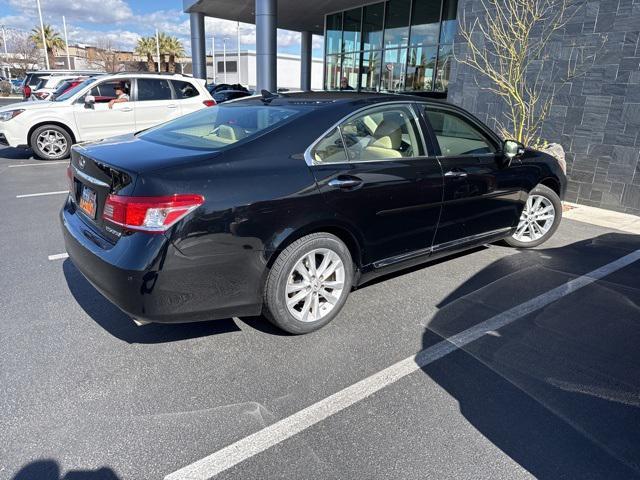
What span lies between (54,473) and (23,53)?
65453 millimetres

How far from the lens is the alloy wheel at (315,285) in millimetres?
3146

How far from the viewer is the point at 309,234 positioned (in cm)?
313

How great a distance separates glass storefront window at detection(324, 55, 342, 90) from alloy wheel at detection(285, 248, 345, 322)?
61.9 feet

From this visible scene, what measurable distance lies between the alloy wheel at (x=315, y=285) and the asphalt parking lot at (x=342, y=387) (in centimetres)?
18

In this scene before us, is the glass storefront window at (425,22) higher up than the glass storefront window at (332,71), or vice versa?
the glass storefront window at (425,22)

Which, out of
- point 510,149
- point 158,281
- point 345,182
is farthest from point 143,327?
point 510,149

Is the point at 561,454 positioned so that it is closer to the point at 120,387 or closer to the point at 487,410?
the point at 487,410

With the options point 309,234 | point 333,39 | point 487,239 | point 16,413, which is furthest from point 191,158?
point 333,39

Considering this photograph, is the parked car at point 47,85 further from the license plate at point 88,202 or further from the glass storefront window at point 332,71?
the license plate at point 88,202

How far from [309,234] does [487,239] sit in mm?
2218

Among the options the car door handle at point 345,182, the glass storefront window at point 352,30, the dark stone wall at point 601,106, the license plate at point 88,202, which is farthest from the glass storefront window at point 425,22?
the license plate at point 88,202

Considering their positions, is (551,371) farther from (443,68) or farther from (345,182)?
(443,68)

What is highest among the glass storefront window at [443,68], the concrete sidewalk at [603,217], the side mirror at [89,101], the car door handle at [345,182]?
the glass storefront window at [443,68]

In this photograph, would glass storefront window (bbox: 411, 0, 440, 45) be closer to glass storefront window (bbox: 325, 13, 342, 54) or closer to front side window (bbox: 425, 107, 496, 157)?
glass storefront window (bbox: 325, 13, 342, 54)
